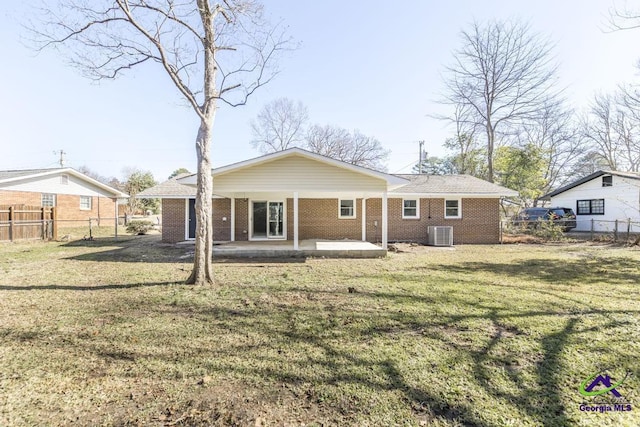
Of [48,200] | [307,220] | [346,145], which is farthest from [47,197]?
[346,145]

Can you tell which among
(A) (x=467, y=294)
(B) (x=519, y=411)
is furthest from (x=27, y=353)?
(A) (x=467, y=294)

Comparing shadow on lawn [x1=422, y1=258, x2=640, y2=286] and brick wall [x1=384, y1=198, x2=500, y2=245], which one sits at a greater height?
Result: brick wall [x1=384, y1=198, x2=500, y2=245]

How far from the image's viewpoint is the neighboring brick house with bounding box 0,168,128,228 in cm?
1856

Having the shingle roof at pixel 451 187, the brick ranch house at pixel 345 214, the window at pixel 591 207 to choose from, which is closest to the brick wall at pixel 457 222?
the brick ranch house at pixel 345 214

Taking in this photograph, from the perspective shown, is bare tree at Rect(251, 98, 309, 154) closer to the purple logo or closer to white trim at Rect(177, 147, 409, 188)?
white trim at Rect(177, 147, 409, 188)

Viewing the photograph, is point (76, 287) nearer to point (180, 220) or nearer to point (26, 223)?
point (180, 220)

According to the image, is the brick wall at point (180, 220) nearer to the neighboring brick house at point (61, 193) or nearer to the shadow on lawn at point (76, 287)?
the neighboring brick house at point (61, 193)

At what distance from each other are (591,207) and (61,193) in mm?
39526

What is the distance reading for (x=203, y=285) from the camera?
6457 millimetres

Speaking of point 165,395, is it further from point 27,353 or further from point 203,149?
point 203,149

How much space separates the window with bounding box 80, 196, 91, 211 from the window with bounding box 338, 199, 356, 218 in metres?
21.6

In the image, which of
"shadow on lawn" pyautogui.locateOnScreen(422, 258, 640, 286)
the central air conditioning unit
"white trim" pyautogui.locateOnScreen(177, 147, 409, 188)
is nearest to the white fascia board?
the central air conditioning unit

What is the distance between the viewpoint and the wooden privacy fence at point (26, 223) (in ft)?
46.1

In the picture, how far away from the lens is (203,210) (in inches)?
252
